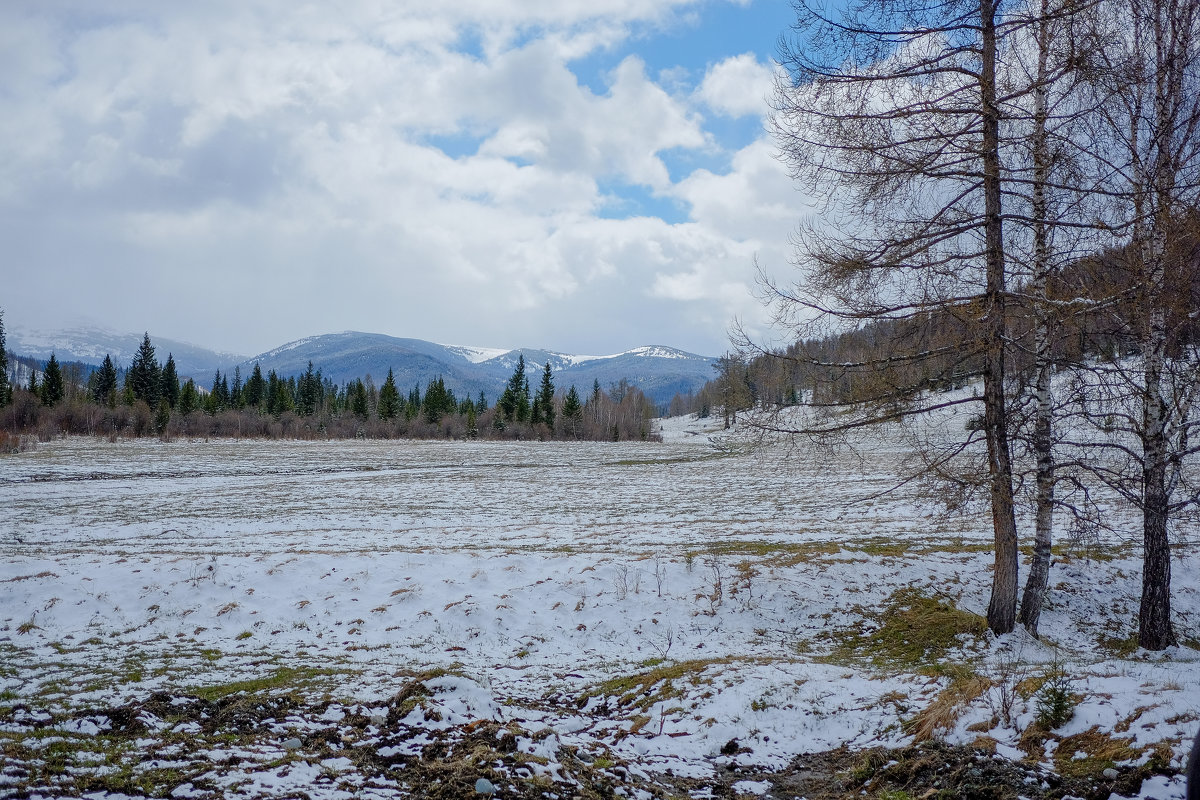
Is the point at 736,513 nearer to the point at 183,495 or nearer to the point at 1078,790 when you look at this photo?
the point at 1078,790

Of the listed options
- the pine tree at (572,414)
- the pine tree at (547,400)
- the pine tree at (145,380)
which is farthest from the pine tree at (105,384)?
the pine tree at (572,414)

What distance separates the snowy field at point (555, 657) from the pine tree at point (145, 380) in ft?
267

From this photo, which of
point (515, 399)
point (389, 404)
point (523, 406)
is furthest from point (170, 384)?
point (523, 406)

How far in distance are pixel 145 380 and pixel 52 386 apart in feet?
32.9

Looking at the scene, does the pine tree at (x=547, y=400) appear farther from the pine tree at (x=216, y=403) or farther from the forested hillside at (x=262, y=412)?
the pine tree at (x=216, y=403)

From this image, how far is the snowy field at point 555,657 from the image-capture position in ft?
15.6

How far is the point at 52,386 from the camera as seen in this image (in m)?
81.2

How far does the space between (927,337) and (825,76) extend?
399cm

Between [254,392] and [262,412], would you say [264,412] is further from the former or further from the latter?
[254,392]

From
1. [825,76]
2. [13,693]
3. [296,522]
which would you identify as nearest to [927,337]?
[825,76]

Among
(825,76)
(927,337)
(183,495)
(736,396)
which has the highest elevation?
(825,76)

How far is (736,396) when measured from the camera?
918 cm

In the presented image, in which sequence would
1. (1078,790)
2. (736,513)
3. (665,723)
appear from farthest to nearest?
1. (736,513)
2. (665,723)
3. (1078,790)

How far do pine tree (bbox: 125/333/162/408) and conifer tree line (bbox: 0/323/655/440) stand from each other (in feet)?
0.45
